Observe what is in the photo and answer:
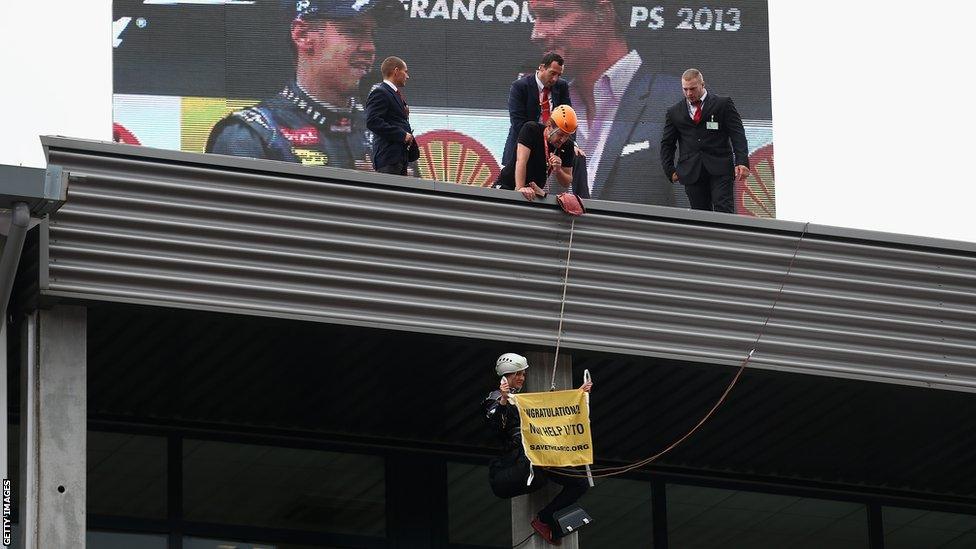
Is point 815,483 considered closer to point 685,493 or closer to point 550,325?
point 685,493

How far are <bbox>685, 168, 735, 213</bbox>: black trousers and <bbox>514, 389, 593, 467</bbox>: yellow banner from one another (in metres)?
3.03

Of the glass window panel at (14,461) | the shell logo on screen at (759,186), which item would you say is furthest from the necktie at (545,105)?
the shell logo on screen at (759,186)

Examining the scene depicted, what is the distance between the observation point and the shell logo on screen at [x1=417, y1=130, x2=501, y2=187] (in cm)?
2181

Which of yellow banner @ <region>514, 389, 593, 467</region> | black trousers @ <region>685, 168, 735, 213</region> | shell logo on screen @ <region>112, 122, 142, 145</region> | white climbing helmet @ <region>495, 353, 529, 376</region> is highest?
shell logo on screen @ <region>112, 122, 142, 145</region>

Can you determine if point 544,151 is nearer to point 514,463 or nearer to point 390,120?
point 390,120

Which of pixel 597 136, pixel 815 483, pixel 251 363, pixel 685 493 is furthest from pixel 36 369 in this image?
pixel 597 136

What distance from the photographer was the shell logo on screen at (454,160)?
21812 millimetres

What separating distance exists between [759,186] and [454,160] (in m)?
3.91

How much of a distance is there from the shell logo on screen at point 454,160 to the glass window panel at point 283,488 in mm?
5279

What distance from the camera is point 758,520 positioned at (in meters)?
18.8

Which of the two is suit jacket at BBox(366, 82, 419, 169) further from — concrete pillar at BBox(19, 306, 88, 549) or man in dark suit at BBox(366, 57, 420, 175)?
concrete pillar at BBox(19, 306, 88, 549)

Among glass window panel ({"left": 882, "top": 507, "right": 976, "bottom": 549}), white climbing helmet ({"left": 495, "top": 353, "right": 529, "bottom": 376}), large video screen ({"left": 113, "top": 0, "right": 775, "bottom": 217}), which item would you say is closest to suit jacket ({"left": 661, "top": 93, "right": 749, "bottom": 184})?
white climbing helmet ({"left": 495, "top": 353, "right": 529, "bottom": 376})

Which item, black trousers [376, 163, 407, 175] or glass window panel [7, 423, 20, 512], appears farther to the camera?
glass window panel [7, 423, 20, 512]

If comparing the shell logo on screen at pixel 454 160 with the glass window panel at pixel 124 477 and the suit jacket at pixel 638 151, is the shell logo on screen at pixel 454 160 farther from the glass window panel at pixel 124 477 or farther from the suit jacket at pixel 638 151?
the glass window panel at pixel 124 477
